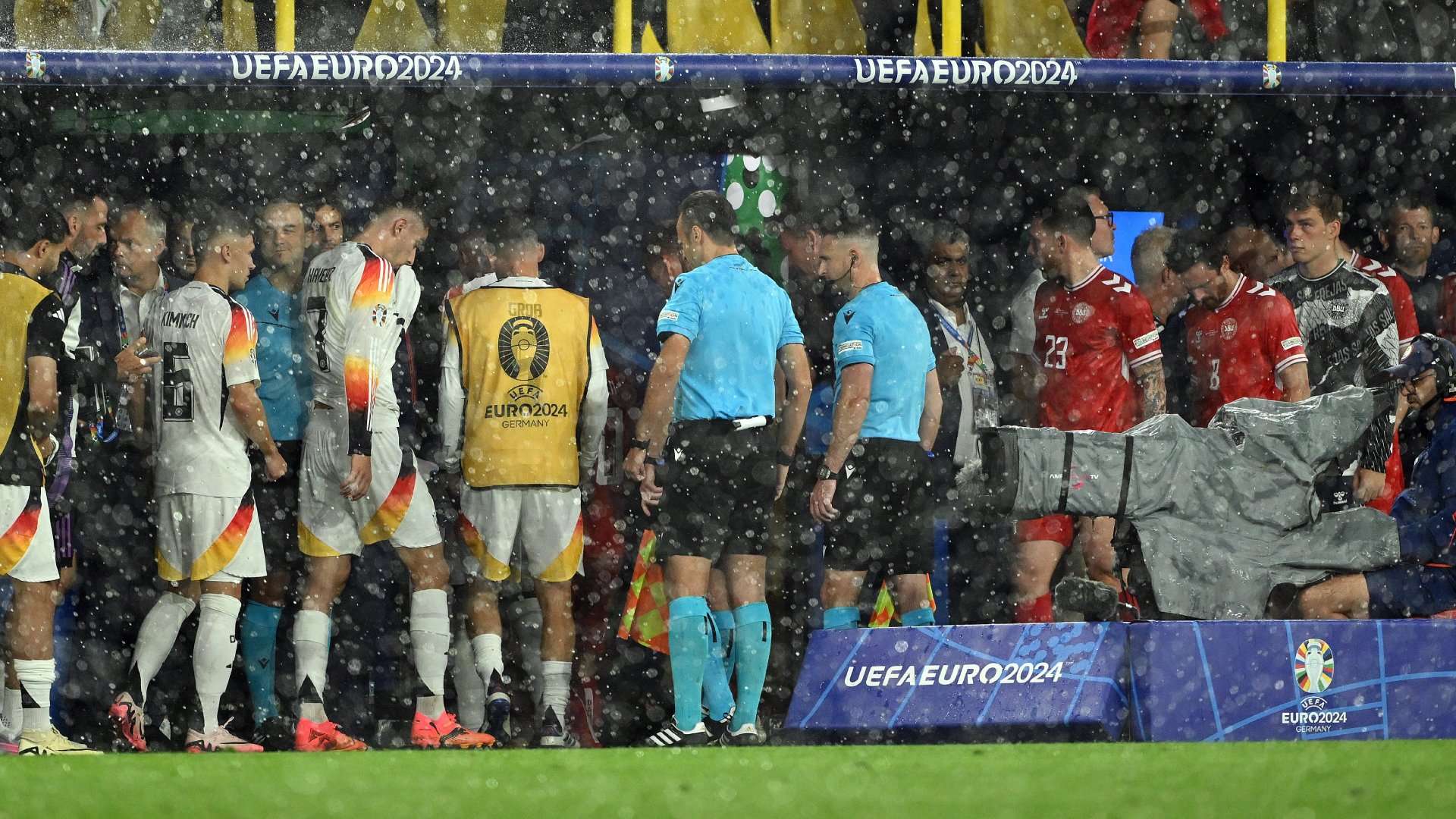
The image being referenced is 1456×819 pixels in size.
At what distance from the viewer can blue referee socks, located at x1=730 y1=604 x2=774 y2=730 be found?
6.33 metres

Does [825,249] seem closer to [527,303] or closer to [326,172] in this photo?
[527,303]

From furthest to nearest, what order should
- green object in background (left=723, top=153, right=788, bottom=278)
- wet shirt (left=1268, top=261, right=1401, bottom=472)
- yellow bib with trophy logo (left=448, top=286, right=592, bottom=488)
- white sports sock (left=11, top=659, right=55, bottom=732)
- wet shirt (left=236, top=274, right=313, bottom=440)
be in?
green object in background (left=723, top=153, right=788, bottom=278)
wet shirt (left=1268, top=261, right=1401, bottom=472)
wet shirt (left=236, top=274, right=313, bottom=440)
yellow bib with trophy logo (left=448, top=286, right=592, bottom=488)
white sports sock (left=11, top=659, right=55, bottom=732)

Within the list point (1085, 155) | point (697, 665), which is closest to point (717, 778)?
point (697, 665)

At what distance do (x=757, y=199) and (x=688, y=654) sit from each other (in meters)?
2.55

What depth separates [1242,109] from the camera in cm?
841

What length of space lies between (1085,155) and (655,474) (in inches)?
130

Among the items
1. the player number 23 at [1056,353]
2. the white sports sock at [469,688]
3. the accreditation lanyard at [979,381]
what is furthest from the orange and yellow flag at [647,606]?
the player number 23 at [1056,353]

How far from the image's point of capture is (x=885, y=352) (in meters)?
6.60

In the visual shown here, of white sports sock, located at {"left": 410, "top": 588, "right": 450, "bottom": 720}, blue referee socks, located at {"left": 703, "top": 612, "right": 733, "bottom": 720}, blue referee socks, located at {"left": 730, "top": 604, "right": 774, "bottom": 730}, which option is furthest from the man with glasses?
white sports sock, located at {"left": 410, "top": 588, "right": 450, "bottom": 720}

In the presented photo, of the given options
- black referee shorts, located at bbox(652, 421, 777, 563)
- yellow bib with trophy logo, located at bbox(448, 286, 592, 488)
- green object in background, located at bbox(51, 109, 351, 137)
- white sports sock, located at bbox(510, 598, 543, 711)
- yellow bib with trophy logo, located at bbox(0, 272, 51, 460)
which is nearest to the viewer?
yellow bib with trophy logo, located at bbox(0, 272, 51, 460)

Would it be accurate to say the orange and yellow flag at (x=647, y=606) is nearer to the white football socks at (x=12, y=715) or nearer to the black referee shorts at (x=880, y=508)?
the black referee shorts at (x=880, y=508)

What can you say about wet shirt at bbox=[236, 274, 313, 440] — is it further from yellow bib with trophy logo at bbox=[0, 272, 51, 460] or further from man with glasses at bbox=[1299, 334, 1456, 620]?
man with glasses at bbox=[1299, 334, 1456, 620]

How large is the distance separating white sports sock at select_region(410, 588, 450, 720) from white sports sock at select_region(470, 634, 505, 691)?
4.9 inches

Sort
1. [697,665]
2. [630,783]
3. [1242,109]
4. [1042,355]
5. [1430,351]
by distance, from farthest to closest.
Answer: [1242,109] < [1042,355] < [1430,351] < [697,665] < [630,783]
